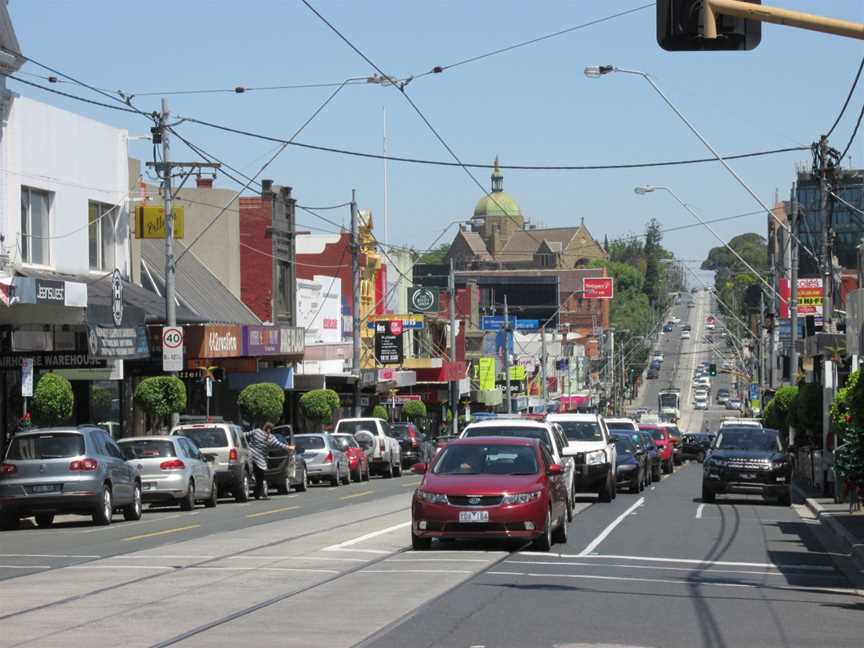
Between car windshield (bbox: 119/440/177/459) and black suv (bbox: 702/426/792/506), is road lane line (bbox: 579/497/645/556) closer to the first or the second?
black suv (bbox: 702/426/792/506)

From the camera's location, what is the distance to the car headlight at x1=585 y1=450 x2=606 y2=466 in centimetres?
3225

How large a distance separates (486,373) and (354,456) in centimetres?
5674

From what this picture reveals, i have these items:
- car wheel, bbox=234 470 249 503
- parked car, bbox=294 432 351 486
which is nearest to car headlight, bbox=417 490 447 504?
car wheel, bbox=234 470 249 503

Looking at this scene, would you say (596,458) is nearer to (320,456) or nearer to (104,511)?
(104,511)

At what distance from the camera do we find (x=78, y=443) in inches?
1027

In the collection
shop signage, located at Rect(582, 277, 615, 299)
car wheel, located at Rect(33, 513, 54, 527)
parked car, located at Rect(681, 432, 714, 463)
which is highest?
shop signage, located at Rect(582, 277, 615, 299)

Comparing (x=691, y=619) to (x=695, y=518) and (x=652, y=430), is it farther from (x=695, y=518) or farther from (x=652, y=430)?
(x=652, y=430)

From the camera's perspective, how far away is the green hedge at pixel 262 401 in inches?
1895

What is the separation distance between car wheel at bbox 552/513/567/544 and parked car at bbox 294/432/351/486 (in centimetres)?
2006

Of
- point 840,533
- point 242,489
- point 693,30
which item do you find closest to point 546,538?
point 840,533

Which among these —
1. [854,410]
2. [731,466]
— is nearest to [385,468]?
[731,466]

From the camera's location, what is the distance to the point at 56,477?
25719 mm

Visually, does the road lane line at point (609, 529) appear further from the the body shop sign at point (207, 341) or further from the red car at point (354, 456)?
the the body shop sign at point (207, 341)

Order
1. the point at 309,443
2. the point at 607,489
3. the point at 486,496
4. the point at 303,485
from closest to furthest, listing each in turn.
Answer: the point at 486,496 → the point at 607,489 → the point at 303,485 → the point at 309,443
